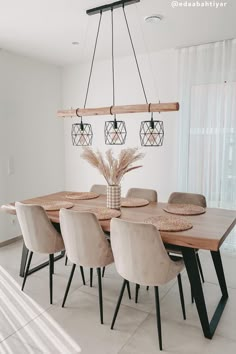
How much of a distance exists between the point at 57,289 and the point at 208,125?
2.64m

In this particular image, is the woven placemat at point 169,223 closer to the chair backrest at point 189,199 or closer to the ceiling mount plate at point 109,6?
the chair backrest at point 189,199

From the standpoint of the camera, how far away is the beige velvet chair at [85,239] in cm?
229

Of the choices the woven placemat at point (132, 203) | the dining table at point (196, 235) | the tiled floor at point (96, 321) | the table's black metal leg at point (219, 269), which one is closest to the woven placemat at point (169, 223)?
the dining table at point (196, 235)

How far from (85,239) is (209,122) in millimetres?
2357

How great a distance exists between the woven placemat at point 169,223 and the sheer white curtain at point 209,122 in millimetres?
1574

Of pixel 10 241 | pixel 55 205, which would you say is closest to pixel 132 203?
pixel 55 205

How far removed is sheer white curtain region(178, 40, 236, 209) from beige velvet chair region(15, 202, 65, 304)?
202 centimetres

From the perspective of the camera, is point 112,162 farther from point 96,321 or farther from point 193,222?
point 96,321

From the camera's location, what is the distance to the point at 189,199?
312cm

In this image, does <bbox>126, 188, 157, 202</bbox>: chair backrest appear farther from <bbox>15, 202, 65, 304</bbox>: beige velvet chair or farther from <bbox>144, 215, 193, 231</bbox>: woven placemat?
<bbox>15, 202, 65, 304</bbox>: beige velvet chair

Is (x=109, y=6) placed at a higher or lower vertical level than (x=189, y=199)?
higher

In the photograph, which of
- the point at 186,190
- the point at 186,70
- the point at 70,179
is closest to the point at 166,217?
the point at 186,190

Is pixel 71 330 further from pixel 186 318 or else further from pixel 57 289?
pixel 186 318

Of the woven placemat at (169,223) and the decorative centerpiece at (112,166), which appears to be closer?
the woven placemat at (169,223)
